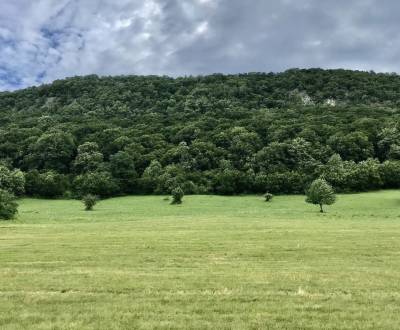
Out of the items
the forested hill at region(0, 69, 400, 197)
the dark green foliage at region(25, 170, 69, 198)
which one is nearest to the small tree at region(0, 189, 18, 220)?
the forested hill at region(0, 69, 400, 197)

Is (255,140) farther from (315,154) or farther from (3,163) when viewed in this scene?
(3,163)

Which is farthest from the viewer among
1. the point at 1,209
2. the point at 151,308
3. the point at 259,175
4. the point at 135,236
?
the point at 259,175

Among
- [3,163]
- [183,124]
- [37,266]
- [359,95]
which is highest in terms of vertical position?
[359,95]

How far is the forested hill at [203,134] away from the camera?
110m

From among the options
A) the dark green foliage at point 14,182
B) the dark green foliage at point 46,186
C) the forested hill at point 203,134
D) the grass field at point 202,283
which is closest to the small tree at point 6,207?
the grass field at point 202,283

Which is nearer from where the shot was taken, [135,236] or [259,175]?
[135,236]

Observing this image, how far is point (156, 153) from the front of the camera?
131m

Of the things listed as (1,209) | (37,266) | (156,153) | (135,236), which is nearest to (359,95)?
(156,153)

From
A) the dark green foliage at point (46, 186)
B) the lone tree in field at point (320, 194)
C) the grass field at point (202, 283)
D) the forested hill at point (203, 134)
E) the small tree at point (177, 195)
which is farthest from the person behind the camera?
the forested hill at point (203, 134)

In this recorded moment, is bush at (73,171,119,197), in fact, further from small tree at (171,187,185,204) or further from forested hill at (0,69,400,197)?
small tree at (171,187,185,204)

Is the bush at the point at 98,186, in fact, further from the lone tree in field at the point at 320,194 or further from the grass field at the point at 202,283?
the grass field at the point at 202,283

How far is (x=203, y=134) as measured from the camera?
459ft

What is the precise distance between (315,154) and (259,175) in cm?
1950

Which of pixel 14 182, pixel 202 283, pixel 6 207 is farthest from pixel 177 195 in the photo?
pixel 202 283
